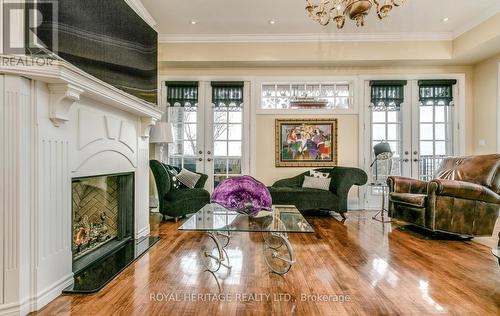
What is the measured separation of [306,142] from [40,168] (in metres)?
4.15

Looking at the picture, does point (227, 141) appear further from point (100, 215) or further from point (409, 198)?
point (409, 198)

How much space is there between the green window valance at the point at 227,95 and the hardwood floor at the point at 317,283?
2805 mm

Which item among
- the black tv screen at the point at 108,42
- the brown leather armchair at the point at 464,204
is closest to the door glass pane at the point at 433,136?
the brown leather armchair at the point at 464,204

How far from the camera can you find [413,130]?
5.27 m

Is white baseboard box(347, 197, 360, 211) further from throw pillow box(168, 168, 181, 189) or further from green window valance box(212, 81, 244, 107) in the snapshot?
throw pillow box(168, 168, 181, 189)

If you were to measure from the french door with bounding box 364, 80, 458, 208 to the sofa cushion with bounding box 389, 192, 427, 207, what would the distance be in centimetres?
131

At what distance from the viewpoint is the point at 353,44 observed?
4.87m

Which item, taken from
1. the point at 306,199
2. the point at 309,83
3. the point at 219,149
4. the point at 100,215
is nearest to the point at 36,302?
the point at 100,215

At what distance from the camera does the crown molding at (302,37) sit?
189 inches

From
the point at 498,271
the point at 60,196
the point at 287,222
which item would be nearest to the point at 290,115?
the point at 287,222

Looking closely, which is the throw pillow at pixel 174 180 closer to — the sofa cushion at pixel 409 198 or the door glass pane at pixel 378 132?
the sofa cushion at pixel 409 198

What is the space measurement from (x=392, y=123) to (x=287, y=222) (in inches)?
151

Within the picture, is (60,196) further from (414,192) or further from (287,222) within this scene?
(414,192)

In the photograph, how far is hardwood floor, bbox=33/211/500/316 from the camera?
1844 millimetres
